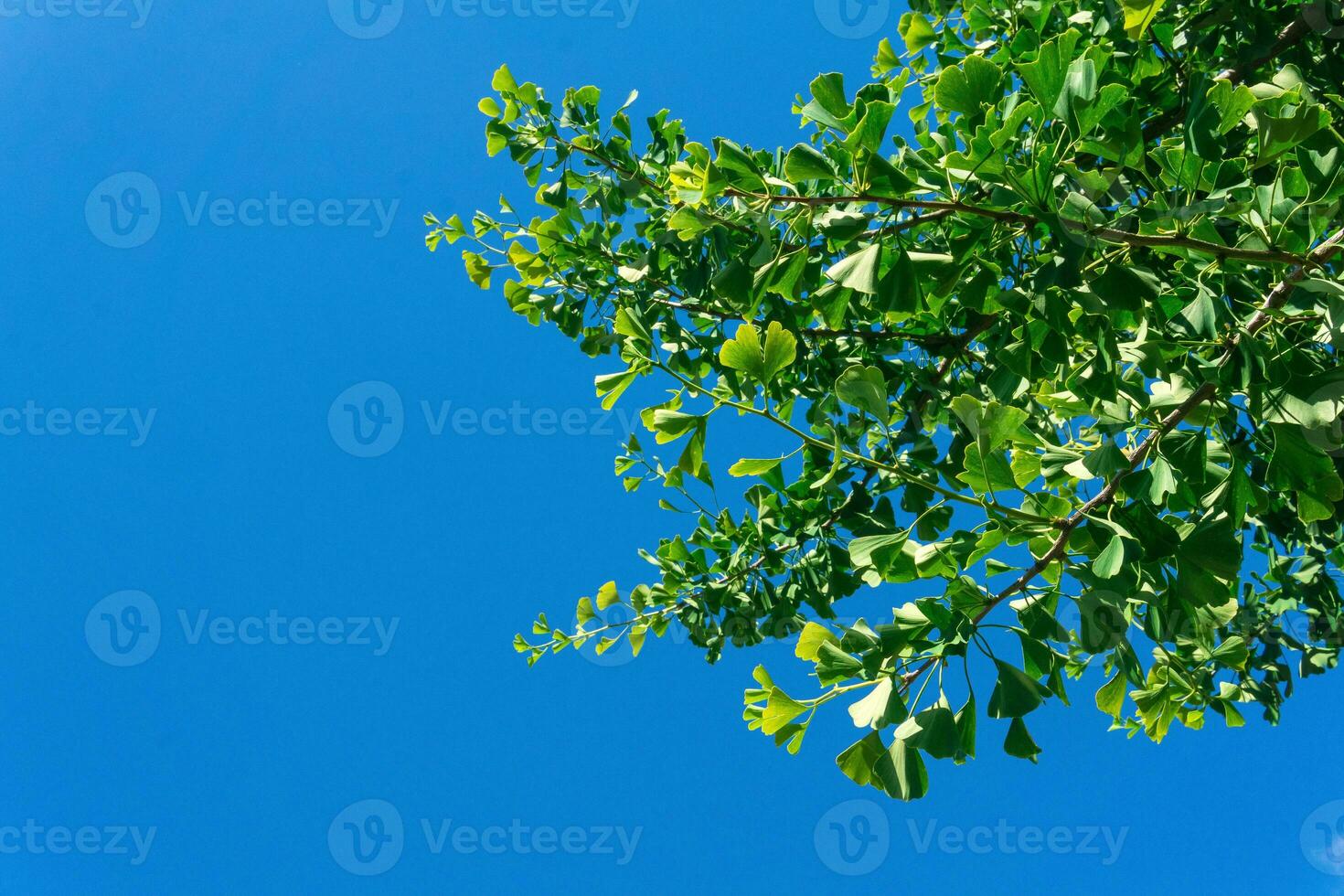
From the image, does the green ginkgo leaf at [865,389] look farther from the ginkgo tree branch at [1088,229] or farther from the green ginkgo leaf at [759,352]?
the ginkgo tree branch at [1088,229]

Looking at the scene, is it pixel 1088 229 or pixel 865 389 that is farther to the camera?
pixel 865 389

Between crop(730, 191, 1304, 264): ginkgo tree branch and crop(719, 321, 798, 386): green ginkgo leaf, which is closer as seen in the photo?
crop(730, 191, 1304, 264): ginkgo tree branch

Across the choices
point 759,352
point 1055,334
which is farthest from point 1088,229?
point 759,352

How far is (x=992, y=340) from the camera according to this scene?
237 centimetres

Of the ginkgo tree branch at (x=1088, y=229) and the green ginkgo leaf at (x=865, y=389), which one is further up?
the ginkgo tree branch at (x=1088, y=229)

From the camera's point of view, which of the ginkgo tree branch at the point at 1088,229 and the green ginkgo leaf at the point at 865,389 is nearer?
the ginkgo tree branch at the point at 1088,229

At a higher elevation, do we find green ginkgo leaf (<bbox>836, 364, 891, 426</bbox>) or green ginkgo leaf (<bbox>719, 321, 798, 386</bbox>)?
green ginkgo leaf (<bbox>719, 321, 798, 386</bbox>)

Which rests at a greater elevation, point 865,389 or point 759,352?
point 759,352

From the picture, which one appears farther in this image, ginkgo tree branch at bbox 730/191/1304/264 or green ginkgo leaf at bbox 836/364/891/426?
green ginkgo leaf at bbox 836/364/891/426

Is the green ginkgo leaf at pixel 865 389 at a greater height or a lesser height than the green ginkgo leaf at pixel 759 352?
lesser

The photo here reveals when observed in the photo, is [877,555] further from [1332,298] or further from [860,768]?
[1332,298]

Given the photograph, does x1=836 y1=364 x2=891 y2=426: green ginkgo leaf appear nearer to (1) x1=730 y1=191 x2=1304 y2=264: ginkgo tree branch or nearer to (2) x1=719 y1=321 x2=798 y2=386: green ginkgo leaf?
(2) x1=719 y1=321 x2=798 y2=386: green ginkgo leaf

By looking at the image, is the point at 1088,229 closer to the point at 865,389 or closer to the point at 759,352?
the point at 865,389

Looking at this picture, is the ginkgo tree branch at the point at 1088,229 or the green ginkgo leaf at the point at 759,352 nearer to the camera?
the ginkgo tree branch at the point at 1088,229
